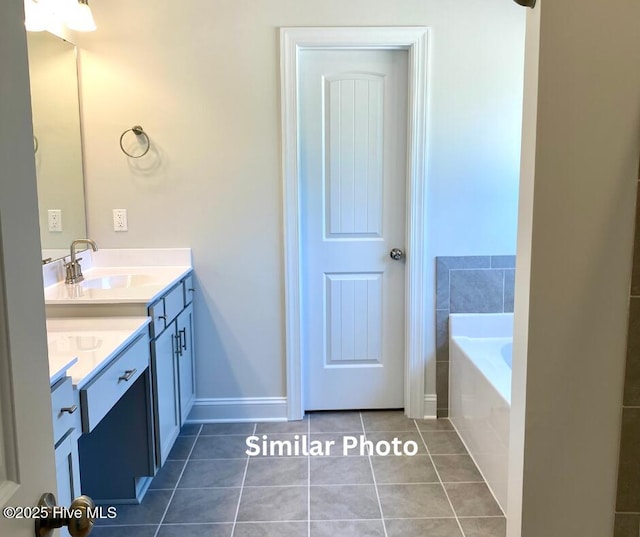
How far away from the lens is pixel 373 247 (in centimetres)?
329

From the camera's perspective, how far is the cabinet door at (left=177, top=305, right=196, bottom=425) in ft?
9.60

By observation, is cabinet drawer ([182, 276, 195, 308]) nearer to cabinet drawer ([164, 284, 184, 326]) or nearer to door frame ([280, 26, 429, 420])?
cabinet drawer ([164, 284, 184, 326])

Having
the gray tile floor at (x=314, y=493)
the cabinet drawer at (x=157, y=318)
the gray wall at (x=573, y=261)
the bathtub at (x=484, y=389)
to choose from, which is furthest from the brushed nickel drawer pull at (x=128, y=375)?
the bathtub at (x=484, y=389)

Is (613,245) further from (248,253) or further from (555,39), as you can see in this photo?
(248,253)

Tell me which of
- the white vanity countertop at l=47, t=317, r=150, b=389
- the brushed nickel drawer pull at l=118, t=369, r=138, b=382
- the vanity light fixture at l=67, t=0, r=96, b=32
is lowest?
the brushed nickel drawer pull at l=118, t=369, r=138, b=382

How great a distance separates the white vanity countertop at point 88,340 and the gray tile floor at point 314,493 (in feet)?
2.60

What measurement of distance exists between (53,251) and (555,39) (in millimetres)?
2340

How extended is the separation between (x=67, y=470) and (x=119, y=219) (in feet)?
5.87

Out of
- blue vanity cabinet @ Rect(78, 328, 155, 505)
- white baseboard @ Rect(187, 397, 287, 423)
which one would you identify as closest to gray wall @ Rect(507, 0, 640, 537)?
blue vanity cabinet @ Rect(78, 328, 155, 505)

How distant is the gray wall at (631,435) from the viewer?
1.21 metres

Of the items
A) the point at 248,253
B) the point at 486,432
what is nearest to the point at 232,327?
the point at 248,253

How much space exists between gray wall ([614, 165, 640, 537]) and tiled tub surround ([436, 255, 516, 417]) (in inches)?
78.9

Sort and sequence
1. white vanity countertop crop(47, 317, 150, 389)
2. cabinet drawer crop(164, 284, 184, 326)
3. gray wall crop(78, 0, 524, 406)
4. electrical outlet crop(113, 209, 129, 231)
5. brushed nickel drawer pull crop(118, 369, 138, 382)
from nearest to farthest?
1. white vanity countertop crop(47, 317, 150, 389)
2. brushed nickel drawer pull crop(118, 369, 138, 382)
3. cabinet drawer crop(164, 284, 184, 326)
4. gray wall crop(78, 0, 524, 406)
5. electrical outlet crop(113, 209, 129, 231)

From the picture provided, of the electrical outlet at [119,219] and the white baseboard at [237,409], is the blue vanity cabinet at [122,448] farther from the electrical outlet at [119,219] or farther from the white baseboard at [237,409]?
the electrical outlet at [119,219]
